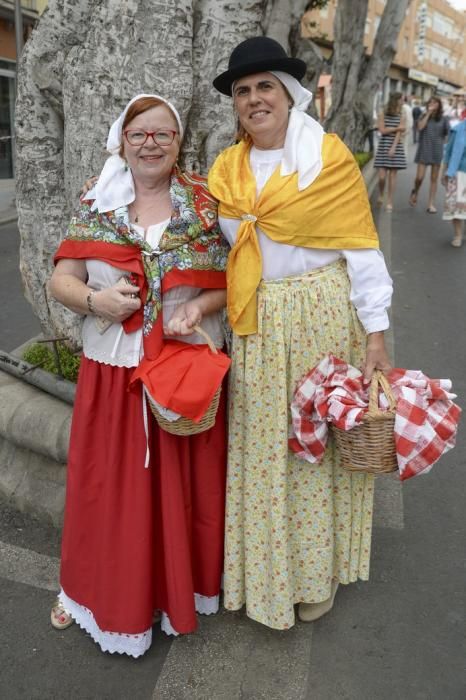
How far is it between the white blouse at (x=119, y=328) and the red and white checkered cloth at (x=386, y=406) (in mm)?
440

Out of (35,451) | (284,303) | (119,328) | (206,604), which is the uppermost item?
(284,303)

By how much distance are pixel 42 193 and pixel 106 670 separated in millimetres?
2439

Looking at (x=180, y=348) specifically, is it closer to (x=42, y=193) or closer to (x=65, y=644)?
(x=65, y=644)

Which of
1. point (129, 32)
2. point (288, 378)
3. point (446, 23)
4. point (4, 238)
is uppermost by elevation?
point (446, 23)

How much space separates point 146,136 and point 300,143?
1.65ft

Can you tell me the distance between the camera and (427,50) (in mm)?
60781

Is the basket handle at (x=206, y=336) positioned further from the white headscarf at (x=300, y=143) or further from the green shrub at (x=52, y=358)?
the green shrub at (x=52, y=358)

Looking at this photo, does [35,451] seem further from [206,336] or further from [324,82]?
[324,82]

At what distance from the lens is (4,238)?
1059 centimetres

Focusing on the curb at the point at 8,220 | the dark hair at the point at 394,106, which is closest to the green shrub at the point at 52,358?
the curb at the point at 8,220

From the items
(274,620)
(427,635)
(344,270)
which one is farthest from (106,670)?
(344,270)

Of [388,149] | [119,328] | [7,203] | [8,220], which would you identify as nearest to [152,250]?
[119,328]

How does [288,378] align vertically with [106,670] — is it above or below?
above

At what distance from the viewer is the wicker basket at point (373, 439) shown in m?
2.14
